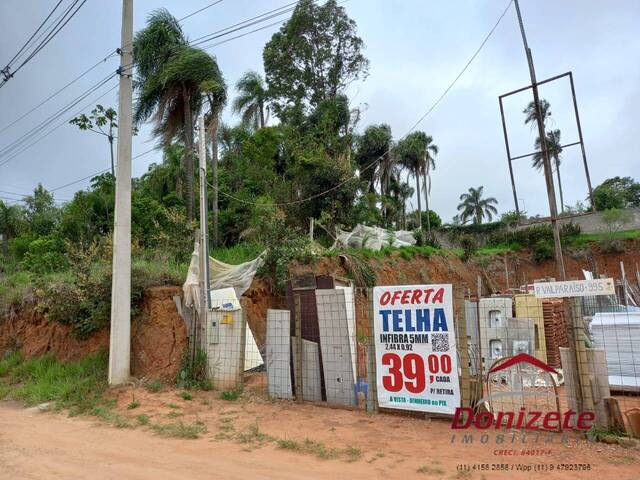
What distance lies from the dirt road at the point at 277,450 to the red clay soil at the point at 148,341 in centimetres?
254

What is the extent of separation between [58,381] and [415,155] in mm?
38161

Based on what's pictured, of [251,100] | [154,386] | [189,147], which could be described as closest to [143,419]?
[154,386]

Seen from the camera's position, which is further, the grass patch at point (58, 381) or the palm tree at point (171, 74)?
the palm tree at point (171, 74)

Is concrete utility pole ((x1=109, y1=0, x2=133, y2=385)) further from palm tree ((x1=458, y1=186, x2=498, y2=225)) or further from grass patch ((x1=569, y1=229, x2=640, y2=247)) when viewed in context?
palm tree ((x1=458, y1=186, x2=498, y2=225))

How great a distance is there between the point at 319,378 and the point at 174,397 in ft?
9.50

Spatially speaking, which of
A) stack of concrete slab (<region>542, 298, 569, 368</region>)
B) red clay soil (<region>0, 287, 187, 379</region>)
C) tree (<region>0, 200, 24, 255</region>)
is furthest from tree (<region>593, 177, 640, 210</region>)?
tree (<region>0, 200, 24, 255</region>)

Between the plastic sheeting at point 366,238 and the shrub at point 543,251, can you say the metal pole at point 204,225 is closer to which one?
the plastic sheeting at point 366,238

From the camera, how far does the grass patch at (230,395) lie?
828cm

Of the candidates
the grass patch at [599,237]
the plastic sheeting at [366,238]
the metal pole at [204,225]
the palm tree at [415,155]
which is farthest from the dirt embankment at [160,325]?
the palm tree at [415,155]

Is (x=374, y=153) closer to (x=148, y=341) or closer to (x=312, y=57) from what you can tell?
(x=312, y=57)

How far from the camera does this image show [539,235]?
3584cm

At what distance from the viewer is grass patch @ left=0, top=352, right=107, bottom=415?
899 centimetres

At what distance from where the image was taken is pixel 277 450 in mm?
5559

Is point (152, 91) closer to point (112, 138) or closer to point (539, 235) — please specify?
point (112, 138)
